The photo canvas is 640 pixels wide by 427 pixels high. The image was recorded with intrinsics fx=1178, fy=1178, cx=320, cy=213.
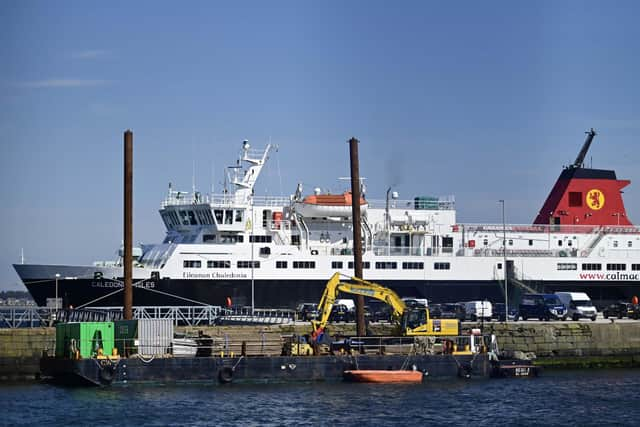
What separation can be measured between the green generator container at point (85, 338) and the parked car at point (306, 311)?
1710cm

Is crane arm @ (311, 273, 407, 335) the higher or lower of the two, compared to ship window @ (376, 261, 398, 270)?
lower

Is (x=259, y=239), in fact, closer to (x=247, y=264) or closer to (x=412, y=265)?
(x=247, y=264)

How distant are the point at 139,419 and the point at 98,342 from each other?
7.08 meters

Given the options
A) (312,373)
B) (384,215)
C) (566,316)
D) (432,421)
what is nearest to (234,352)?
(312,373)

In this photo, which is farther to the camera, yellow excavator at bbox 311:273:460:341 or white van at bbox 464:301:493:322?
white van at bbox 464:301:493:322

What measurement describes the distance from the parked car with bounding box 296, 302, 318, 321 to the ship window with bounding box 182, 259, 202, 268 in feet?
21.7

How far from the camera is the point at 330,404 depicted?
38.0m

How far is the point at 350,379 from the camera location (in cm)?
4225

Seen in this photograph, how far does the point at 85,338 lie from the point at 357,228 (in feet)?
41.5

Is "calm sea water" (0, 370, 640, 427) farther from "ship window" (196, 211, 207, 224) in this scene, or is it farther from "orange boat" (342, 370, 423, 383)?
"ship window" (196, 211, 207, 224)

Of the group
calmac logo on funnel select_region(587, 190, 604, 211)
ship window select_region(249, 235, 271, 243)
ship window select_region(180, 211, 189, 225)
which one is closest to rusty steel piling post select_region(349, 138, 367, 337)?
ship window select_region(249, 235, 271, 243)

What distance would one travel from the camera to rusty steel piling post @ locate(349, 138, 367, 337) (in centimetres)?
4741

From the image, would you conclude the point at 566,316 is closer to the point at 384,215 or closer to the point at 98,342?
the point at 384,215

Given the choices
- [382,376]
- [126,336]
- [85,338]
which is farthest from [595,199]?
[85,338]
